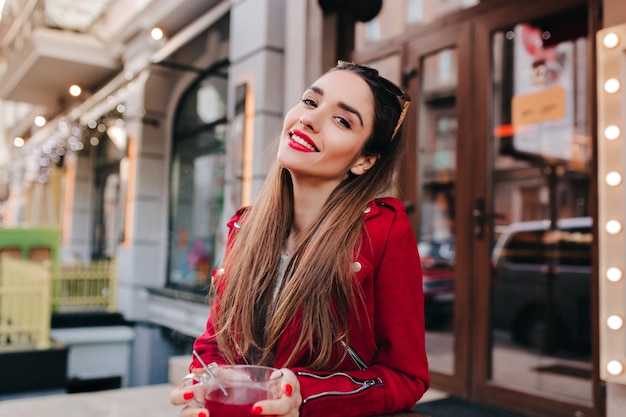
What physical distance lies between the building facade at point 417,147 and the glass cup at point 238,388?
0.94m

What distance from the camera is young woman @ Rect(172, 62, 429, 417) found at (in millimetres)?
1323

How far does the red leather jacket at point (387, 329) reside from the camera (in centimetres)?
132

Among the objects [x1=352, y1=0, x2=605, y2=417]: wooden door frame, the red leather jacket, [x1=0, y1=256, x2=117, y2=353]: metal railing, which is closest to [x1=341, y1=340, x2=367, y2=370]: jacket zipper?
the red leather jacket

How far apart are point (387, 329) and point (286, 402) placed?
0.34m

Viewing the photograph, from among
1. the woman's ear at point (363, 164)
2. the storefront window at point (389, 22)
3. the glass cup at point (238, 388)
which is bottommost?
the glass cup at point (238, 388)

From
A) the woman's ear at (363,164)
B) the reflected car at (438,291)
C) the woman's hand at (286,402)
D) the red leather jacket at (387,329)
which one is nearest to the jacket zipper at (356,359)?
the red leather jacket at (387,329)

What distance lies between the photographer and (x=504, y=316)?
681 cm

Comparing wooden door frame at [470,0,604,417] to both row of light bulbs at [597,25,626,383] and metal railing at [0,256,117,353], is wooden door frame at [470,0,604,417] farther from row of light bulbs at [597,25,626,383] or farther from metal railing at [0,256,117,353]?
metal railing at [0,256,117,353]

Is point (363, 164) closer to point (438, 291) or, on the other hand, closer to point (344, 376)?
point (344, 376)

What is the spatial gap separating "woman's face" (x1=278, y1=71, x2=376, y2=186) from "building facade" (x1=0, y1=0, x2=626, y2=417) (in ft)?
1.49

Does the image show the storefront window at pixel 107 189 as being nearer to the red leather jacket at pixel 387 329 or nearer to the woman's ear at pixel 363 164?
the woman's ear at pixel 363 164

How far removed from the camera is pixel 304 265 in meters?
1.38

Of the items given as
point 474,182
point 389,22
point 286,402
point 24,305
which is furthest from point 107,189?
point 286,402

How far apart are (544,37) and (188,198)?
5172mm
